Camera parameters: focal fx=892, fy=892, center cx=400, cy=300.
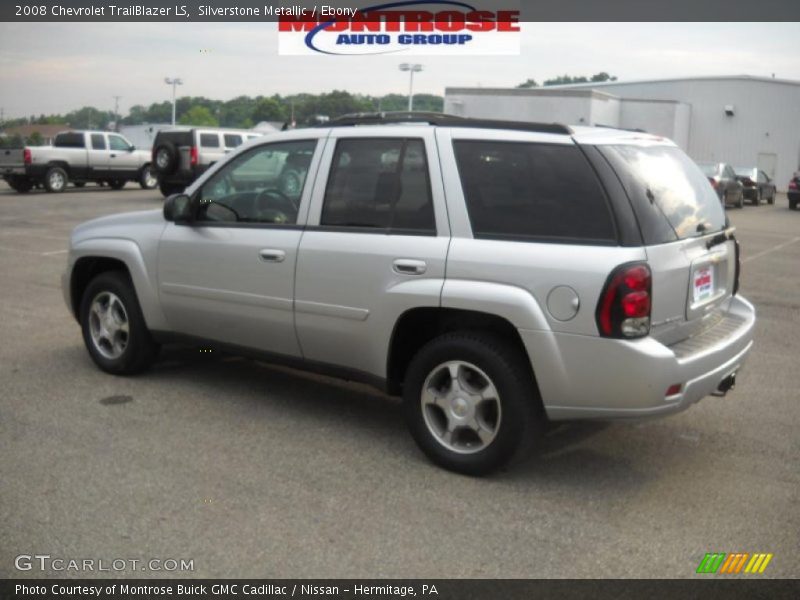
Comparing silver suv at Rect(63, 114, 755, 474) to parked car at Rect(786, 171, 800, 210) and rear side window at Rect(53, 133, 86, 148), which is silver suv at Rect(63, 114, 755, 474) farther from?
parked car at Rect(786, 171, 800, 210)

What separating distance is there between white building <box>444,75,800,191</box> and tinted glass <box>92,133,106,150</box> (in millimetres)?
24821

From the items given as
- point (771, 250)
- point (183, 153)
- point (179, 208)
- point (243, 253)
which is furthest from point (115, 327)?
point (183, 153)

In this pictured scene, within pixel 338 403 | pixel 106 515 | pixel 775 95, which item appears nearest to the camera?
pixel 106 515

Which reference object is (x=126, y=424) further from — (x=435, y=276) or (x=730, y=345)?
(x=730, y=345)

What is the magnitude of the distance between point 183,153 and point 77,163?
198 inches

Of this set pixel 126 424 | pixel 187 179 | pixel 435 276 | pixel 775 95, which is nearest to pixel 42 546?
pixel 126 424

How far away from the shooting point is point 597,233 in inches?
165

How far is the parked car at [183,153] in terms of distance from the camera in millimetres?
23344

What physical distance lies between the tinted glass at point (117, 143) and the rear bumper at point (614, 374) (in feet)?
84.7

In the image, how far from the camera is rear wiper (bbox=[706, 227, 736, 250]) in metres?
4.69

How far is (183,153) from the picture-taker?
932 inches

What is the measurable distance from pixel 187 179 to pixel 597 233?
2025 centimetres

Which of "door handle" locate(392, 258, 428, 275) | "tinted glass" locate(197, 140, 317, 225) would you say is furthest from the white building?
"door handle" locate(392, 258, 428, 275)

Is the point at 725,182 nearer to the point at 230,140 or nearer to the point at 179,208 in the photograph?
the point at 230,140
